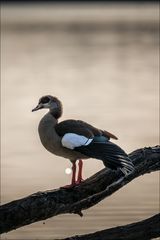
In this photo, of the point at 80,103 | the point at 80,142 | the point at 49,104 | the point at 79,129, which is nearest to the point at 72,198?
the point at 80,142

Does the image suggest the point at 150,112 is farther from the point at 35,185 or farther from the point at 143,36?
the point at 143,36

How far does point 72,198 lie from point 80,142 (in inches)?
18.0

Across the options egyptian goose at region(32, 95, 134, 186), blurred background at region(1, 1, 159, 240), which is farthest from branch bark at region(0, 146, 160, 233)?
blurred background at region(1, 1, 159, 240)

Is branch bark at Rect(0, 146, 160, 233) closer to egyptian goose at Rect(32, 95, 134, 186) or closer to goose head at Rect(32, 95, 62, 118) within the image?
egyptian goose at Rect(32, 95, 134, 186)

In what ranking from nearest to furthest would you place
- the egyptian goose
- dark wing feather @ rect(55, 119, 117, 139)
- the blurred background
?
the egyptian goose → dark wing feather @ rect(55, 119, 117, 139) → the blurred background

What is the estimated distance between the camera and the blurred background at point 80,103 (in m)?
11.9

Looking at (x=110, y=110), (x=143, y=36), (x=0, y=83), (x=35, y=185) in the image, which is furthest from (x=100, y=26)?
(x=35, y=185)

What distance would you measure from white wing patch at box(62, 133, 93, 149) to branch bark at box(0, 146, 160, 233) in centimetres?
27

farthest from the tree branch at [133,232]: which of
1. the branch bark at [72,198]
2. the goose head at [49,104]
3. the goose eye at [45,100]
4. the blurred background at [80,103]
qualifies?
the blurred background at [80,103]

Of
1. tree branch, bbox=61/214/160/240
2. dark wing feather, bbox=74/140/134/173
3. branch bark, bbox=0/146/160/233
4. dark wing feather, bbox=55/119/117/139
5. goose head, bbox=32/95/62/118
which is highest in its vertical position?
goose head, bbox=32/95/62/118

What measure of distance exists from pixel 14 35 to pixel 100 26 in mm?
10637

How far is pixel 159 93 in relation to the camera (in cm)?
2738

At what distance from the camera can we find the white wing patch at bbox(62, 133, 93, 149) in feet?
29.0

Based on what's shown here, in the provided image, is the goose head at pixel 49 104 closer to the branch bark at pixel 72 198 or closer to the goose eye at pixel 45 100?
the goose eye at pixel 45 100
